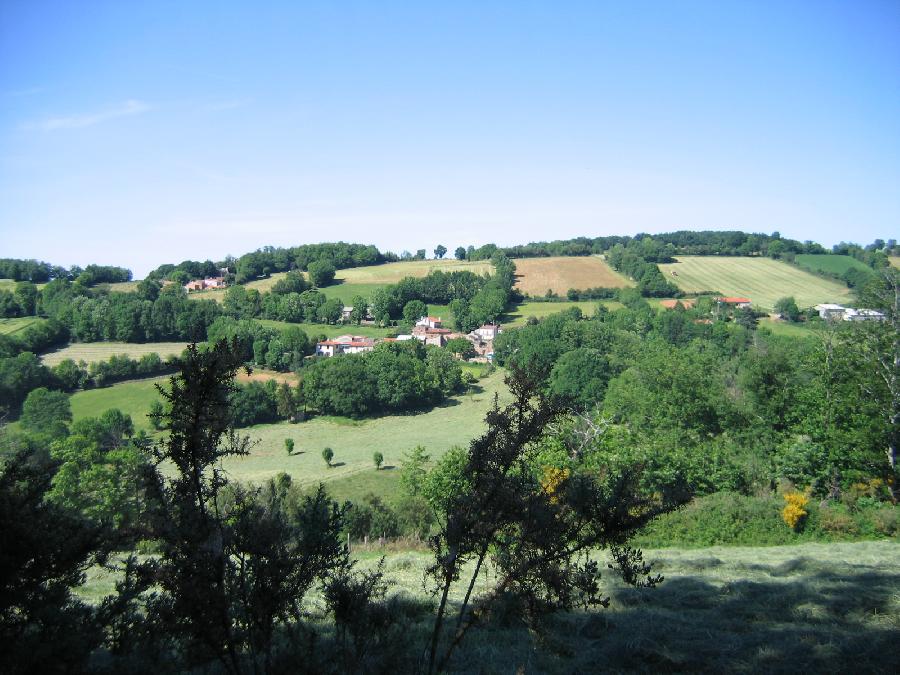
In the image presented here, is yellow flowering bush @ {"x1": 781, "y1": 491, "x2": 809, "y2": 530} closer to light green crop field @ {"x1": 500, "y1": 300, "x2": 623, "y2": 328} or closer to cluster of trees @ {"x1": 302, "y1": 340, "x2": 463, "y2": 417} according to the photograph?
cluster of trees @ {"x1": 302, "y1": 340, "x2": 463, "y2": 417}

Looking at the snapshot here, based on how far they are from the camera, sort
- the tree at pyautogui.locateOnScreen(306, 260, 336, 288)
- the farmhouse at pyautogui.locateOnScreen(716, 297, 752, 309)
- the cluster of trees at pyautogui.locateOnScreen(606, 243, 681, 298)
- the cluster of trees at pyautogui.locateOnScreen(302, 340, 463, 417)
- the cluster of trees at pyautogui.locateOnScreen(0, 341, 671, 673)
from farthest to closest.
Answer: the tree at pyautogui.locateOnScreen(306, 260, 336, 288), the cluster of trees at pyautogui.locateOnScreen(606, 243, 681, 298), the farmhouse at pyautogui.locateOnScreen(716, 297, 752, 309), the cluster of trees at pyautogui.locateOnScreen(302, 340, 463, 417), the cluster of trees at pyautogui.locateOnScreen(0, 341, 671, 673)

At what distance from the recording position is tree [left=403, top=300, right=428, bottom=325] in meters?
97.1

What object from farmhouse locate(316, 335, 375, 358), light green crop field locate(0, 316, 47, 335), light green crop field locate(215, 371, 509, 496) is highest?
light green crop field locate(0, 316, 47, 335)

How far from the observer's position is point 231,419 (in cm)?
564

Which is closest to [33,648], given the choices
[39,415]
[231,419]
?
[231,419]

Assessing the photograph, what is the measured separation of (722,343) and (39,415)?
78820 millimetres

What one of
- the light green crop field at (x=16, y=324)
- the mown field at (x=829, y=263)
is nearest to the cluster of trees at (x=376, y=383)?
the light green crop field at (x=16, y=324)

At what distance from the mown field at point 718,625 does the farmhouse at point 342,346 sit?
65965mm

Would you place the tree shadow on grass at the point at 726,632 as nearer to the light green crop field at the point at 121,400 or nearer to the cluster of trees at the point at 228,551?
the cluster of trees at the point at 228,551

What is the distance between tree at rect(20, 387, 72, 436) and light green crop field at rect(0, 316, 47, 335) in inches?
1088

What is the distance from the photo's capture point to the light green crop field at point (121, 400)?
187 feet

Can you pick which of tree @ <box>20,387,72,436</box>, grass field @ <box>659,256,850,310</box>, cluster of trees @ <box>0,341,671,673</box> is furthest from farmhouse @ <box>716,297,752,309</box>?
cluster of trees @ <box>0,341,671,673</box>

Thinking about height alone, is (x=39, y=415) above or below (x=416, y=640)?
below

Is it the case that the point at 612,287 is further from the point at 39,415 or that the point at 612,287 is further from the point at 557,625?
the point at 557,625
